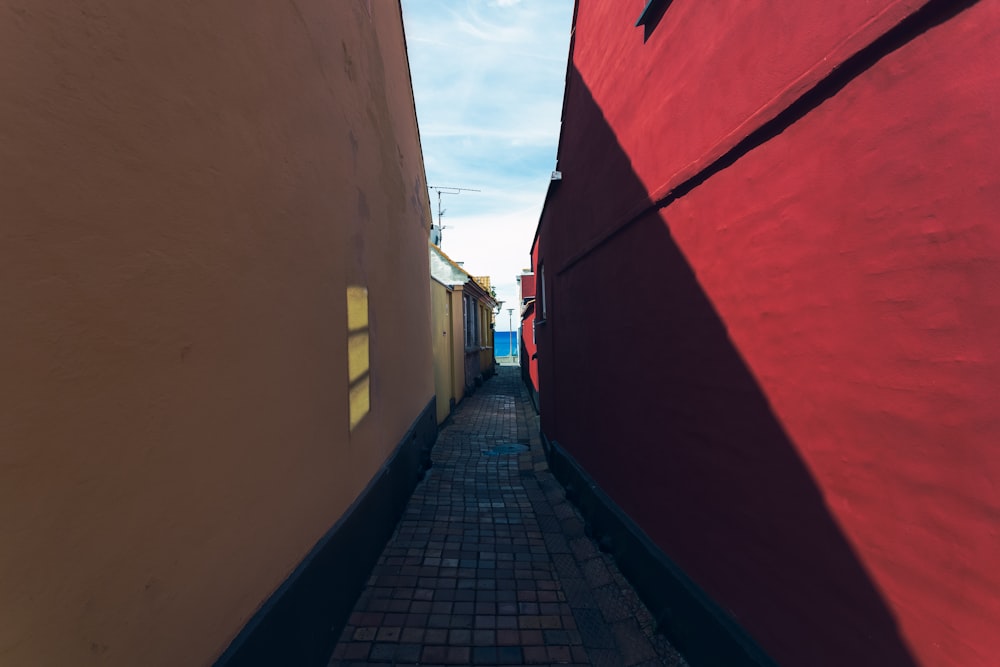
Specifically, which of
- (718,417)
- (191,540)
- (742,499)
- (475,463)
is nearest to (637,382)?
(718,417)

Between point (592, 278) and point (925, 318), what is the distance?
3581mm

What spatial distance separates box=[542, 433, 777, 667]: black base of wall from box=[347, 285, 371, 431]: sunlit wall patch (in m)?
2.40

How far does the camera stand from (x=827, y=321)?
73.2 inches

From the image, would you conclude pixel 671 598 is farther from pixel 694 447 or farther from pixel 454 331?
pixel 454 331

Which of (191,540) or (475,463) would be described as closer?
(191,540)

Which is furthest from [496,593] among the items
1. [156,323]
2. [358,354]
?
[156,323]

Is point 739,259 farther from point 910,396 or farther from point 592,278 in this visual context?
point 592,278

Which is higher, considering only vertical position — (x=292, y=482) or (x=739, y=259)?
(x=739, y=259)

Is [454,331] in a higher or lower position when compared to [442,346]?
higher

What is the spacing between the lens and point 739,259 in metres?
2.44

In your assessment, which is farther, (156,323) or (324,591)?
(324,591)

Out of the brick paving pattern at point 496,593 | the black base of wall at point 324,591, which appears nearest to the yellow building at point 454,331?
the brick paving pattern at point 496,593

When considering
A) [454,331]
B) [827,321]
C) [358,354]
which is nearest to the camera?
[827,321]

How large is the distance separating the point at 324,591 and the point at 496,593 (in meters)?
1.45
